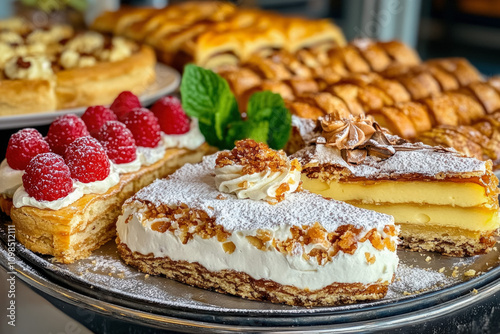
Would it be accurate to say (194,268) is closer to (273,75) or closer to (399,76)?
(273,75)

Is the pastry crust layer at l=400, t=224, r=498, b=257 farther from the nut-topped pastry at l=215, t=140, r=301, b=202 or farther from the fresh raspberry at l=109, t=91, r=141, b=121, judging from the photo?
the fresh raspberry at l=109, t=91, r=141, b=121

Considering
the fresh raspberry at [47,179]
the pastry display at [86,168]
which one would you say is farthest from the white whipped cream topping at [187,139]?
the fresh raspberry at [47,179]

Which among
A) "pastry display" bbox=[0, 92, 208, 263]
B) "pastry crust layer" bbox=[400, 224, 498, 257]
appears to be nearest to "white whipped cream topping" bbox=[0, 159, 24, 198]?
"pastry display" bbox=[0, 92, 208, 263]

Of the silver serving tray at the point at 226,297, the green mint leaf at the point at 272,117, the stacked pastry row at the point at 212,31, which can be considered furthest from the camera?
the stacked pastry row at the point at 212,31

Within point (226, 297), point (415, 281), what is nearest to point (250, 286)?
point (226, 297)

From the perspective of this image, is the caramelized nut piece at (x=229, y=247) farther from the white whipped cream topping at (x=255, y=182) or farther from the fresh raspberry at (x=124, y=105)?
the fresh raspberry at (x=124, y=105)

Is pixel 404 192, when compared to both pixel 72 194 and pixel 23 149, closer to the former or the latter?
pixel 72 194
